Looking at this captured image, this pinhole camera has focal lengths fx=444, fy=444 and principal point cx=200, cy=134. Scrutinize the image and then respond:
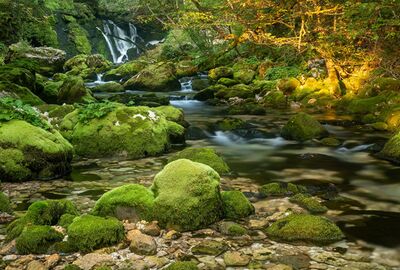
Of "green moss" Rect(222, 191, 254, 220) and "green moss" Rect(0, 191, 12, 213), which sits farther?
"green moss" Rect(0, 191, 12, 213)

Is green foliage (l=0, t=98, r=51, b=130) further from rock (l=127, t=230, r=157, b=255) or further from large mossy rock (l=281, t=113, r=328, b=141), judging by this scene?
large mossy rock (l=281, t=113, r=328, b=141)

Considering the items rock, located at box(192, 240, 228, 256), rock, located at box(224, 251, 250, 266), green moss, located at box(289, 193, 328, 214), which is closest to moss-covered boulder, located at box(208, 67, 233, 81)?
green moss, located at box(289, 193, 328, 214)

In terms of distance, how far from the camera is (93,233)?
17.9ft

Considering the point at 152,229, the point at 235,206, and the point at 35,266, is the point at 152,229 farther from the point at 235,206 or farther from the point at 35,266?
the point at 35,266

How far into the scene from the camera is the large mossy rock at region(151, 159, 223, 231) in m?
6.10

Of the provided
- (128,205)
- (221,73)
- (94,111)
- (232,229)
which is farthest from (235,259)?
(221,73)

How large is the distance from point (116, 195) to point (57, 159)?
3023 mm

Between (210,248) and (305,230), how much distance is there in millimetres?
1333

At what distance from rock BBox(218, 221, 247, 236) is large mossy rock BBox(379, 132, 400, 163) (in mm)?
5806

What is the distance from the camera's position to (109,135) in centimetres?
1084

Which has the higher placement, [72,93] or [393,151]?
[72,93]

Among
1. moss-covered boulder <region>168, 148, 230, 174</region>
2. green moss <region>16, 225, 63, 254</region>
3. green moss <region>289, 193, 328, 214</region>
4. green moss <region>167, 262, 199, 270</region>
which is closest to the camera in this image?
green moss <region>167, 262, 199, 270</region>

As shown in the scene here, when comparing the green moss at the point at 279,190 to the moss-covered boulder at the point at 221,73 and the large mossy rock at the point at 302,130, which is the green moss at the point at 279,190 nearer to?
the large mossy rock at the point at 302,130

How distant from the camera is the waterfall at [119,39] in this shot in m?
43.1
